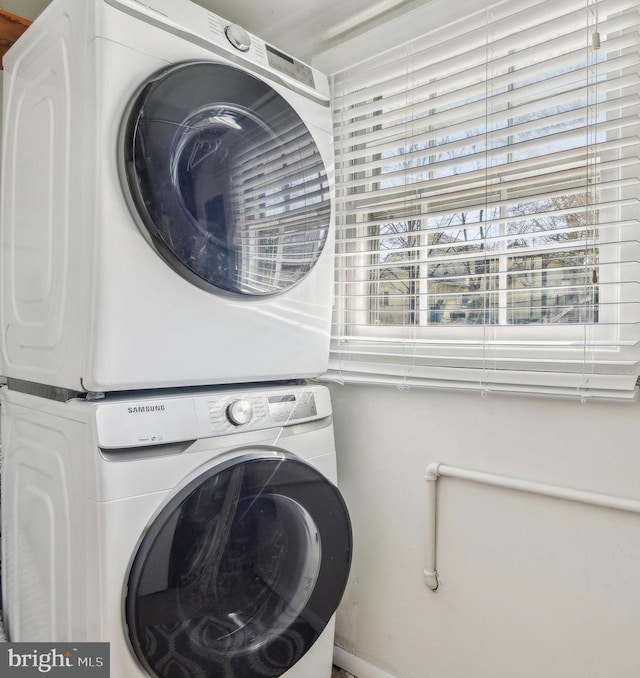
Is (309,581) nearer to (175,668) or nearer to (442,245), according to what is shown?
(175,668)

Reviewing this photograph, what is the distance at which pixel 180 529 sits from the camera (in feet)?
3.72

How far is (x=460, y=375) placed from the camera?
1461 millimetres

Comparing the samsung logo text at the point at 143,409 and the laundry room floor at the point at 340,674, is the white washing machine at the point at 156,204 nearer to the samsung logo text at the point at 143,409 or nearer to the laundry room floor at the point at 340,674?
the samsung logo text at the point at 143,409

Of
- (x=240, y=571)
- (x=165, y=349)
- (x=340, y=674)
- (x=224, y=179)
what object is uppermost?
(x=224, y=179)

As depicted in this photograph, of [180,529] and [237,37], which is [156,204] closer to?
[237,37]

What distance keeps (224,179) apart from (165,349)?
1.48 ft

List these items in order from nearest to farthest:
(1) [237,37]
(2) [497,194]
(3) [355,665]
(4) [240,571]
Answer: (4) [240,571]
(1) [237,37]
(2) [497,194]
(3) [355,665]

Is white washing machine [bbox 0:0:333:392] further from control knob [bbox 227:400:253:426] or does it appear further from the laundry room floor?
the laundry room floor

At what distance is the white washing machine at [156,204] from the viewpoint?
110cm

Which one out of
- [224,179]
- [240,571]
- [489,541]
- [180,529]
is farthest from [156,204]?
[489,541]

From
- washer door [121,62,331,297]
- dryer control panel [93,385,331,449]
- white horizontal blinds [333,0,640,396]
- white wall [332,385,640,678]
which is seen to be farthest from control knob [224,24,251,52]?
white wall [332,385,640,678]

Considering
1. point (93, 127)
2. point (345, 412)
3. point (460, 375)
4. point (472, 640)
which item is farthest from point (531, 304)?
point (93, 127)

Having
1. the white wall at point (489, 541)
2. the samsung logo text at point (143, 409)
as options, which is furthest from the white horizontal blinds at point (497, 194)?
the samsung logo text at point (143, 409)

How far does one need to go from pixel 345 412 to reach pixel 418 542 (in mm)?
467
